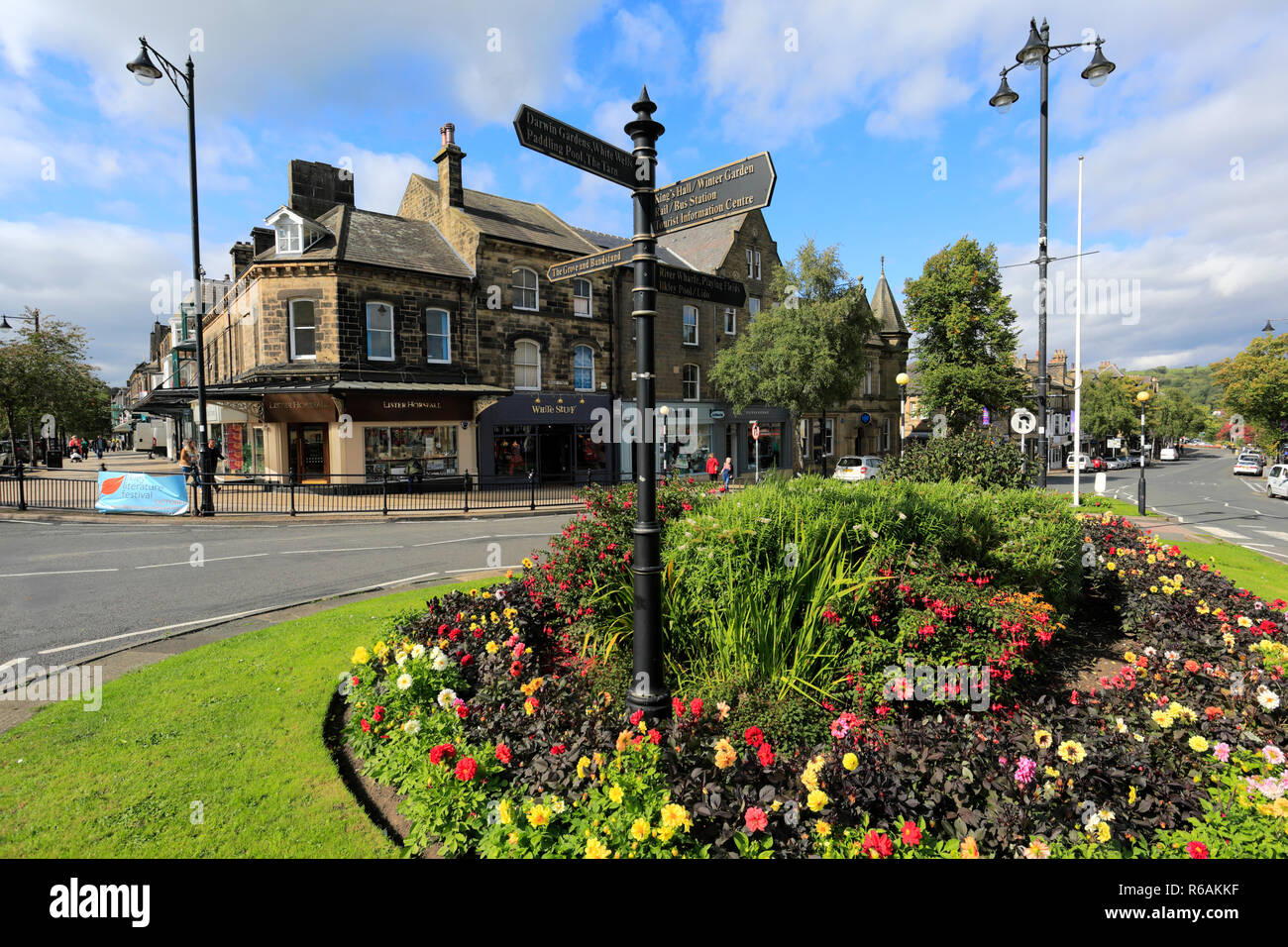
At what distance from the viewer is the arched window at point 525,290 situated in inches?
1037

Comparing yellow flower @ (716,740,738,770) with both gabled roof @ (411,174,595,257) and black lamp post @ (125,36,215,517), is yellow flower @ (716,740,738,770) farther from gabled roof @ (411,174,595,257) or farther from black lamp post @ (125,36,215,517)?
gabled roof @ (411,174,595,257)

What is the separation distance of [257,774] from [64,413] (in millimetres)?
47846

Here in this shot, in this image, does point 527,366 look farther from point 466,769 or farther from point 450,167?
point 466,769

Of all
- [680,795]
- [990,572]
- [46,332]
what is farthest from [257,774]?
[46,332]

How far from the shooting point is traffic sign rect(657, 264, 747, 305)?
4.18 meters

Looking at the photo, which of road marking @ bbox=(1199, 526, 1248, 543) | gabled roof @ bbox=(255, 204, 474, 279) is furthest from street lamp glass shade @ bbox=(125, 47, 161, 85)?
road marking @ bbox=(1199, 526, 1248, 543)

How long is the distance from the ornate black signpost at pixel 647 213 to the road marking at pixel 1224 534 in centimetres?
1683

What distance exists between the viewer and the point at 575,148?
12.3 ft

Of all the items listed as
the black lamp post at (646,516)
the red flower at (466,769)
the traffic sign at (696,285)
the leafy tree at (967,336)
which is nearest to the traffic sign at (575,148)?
the black lamp post at (646,516)

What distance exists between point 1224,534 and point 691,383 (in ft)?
72.4

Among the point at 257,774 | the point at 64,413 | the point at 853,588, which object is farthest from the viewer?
the point at 64,413

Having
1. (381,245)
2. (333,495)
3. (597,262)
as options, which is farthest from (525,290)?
(597,262)
